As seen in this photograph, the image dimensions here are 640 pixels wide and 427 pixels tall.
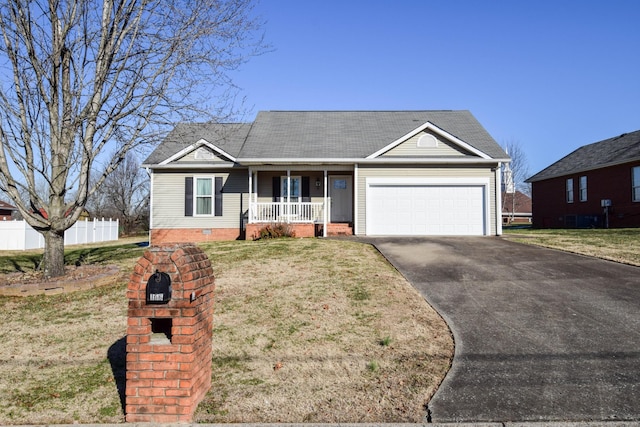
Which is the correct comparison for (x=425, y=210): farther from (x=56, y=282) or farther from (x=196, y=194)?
(x=56, y=282)

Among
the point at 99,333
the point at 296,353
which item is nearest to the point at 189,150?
the point at 99,333

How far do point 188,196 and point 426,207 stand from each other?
32.1ft

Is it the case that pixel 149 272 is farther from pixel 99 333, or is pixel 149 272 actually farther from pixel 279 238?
pixel 279 238

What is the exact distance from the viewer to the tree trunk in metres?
8.76

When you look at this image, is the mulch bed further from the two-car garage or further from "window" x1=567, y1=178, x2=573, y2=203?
"window" x1=567, y1=178, x2=573, y2=203

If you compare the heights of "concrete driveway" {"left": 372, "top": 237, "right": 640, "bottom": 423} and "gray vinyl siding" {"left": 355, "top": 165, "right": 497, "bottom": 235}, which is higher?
"gray vinyl siding" {"left": 355, "top": 165, "right": 497, "bottom": 235}

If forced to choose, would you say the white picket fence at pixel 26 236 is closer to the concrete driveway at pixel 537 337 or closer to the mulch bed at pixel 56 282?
the mulch bed at pixel 56 282

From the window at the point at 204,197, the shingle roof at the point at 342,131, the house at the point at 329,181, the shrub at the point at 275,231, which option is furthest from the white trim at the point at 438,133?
the window at the point at 204,197

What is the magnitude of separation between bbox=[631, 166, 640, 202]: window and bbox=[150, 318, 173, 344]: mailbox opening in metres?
23.9

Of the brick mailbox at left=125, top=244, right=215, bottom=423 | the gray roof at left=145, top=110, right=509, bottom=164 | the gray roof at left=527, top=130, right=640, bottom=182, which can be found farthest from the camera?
the gray roof at left=527, top=130, right=640, bottom=182

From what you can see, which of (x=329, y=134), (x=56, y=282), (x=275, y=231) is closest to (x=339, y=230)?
(x=275, y=231)

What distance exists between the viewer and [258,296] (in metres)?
7.49

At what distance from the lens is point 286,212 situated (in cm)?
1736

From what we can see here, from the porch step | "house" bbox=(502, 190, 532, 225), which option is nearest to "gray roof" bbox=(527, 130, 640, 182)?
the porch step
